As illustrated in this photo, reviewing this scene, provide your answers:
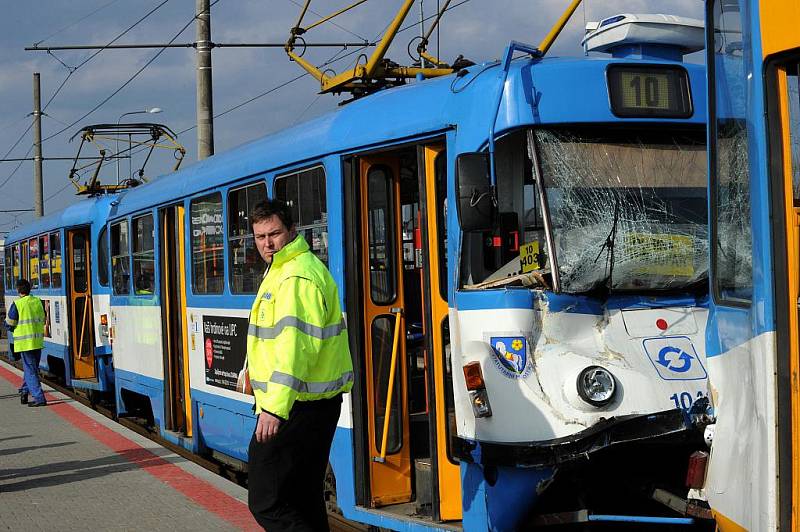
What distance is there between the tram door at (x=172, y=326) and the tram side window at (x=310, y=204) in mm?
3169

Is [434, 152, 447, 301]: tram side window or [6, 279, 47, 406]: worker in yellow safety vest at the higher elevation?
[434, 152, 447, 301]: tram side window

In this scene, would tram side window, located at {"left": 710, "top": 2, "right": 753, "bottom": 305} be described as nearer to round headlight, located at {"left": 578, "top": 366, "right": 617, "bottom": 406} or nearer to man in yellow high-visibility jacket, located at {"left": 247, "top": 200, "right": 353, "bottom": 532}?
round headlight, located at {"left": 578, "top": 366, "right": 617, "bottom": 406}

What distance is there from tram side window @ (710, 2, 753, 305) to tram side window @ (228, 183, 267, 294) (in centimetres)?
438

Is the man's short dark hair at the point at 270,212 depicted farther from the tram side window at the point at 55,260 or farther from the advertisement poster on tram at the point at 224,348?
the tram side window at the point at 55,260

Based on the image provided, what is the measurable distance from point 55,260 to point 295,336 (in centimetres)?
1440

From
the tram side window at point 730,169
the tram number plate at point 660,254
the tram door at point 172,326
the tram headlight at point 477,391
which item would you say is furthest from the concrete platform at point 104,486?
the tram side window at point 730,169

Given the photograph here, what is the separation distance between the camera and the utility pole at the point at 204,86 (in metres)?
14.0

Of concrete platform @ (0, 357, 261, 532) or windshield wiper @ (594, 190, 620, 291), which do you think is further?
concrete platform @ (0, 357, 261, 532)

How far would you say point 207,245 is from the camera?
940cm

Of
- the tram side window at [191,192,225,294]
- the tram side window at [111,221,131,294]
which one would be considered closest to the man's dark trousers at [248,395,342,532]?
the tram side window at [191,192,225,294]

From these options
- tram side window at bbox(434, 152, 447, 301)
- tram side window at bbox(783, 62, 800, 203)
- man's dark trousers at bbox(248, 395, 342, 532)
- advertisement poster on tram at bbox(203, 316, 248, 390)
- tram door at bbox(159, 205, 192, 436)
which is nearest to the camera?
tram side window at bbox(783, 62, 800, 203)

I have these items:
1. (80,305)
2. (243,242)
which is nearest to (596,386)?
(243,242)

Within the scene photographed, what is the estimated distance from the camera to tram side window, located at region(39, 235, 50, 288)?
18859 millimetres

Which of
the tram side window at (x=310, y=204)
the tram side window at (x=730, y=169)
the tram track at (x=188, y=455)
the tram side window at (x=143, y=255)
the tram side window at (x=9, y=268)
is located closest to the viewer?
the tram side window at (x=730, y=169)
